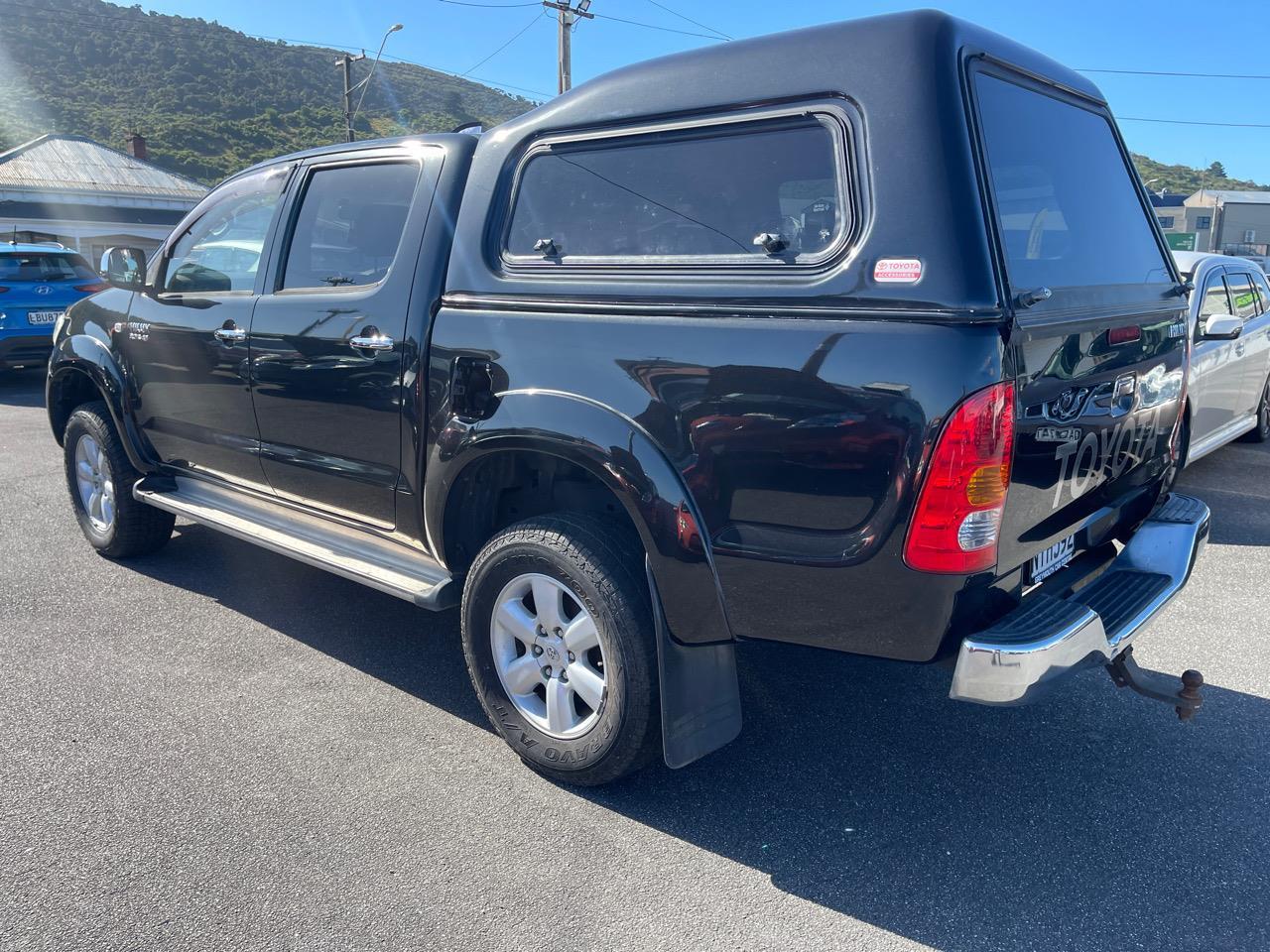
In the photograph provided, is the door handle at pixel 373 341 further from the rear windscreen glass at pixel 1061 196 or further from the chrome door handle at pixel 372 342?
the rear windscreen glass at pixel 1061 196

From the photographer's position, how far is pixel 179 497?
4.46m

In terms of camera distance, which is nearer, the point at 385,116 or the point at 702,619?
the point at 702,619

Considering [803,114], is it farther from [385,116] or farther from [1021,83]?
[385,116]

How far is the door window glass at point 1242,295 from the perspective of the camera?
23.8 ft

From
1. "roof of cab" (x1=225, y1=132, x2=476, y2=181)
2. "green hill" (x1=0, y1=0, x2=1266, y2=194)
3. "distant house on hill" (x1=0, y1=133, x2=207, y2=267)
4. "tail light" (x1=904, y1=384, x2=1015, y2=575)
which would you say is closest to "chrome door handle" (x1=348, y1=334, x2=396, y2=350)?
"roof of cab" (x1=225, y1=132, x2=476, y2=181)

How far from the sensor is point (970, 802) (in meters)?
2.97

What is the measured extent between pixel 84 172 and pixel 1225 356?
135 feet

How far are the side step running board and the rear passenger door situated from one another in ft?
0.31

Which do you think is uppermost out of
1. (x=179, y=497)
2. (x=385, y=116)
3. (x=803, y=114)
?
(x=385, y=116)

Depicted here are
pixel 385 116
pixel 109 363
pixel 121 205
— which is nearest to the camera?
pixel 109 363

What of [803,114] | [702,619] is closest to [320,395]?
[702,619]

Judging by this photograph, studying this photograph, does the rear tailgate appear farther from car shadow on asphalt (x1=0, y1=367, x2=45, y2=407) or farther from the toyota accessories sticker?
car shadow on asphalt (x1=0, y1=367, x2=45, y2=407)

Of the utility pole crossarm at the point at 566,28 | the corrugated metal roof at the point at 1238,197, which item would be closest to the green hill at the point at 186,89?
the corrugated metal roof at the point at 1238,197

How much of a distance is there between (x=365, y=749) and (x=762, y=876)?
4.68 feet
